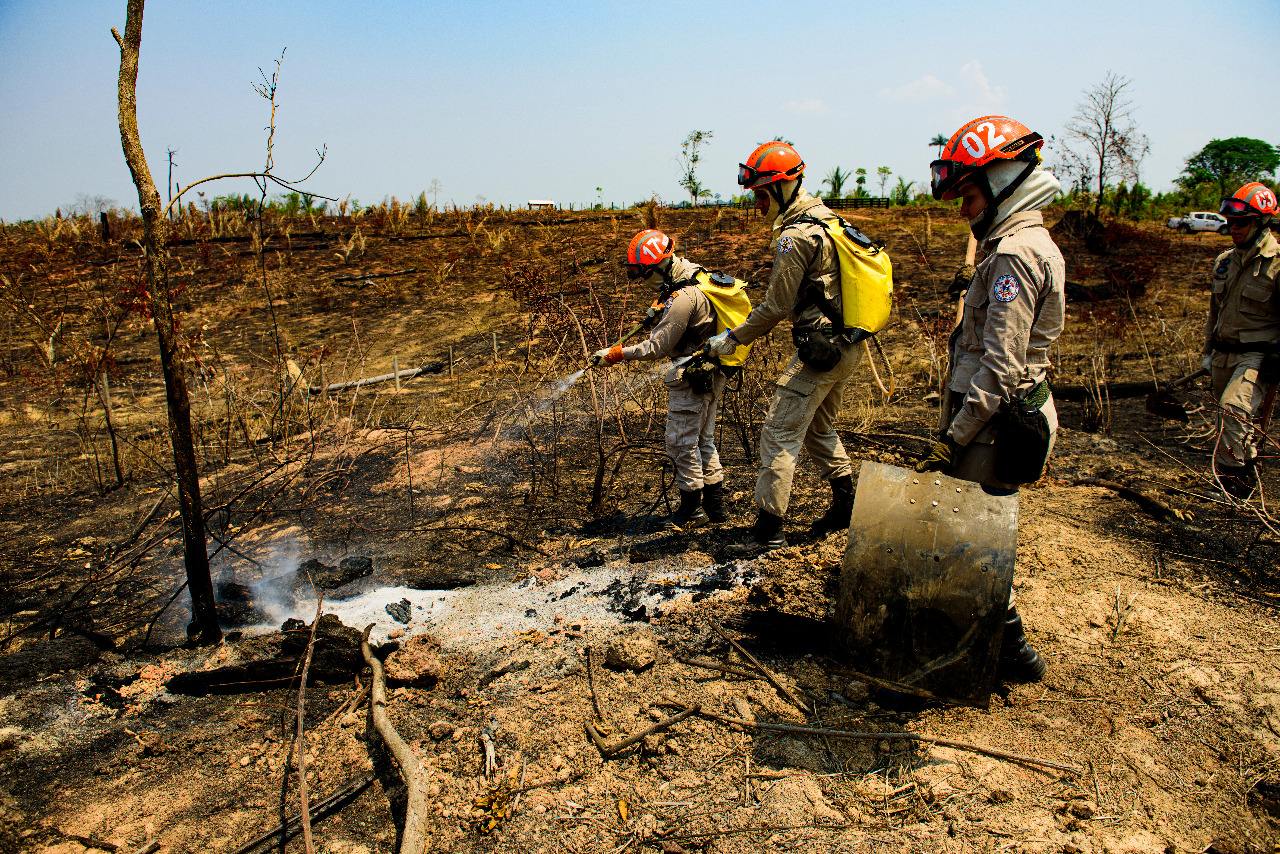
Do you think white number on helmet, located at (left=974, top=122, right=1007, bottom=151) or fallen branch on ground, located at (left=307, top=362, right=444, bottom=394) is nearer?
white number on helmet, located at (left=974, top=122, right=1007, bottom=151)

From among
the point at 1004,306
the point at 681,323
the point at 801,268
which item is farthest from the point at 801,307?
the point at 1004,306

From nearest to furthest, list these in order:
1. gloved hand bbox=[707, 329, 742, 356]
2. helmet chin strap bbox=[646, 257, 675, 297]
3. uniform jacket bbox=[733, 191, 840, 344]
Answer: uniform jacket bbox=[733, 191, 840, 344] < gloved hand bbox=[707, 329, 742, 356] < helmet chin strap bbox=[646, 257, 675, 297]

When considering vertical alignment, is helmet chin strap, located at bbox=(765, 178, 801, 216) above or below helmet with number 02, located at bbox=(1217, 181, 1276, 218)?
above

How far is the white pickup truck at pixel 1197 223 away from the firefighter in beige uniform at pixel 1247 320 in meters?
14.9

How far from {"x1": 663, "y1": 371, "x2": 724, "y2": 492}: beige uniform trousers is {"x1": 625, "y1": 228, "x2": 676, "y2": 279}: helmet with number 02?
0.75 meters

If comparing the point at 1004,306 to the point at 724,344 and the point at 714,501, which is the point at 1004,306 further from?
the point at 714,501

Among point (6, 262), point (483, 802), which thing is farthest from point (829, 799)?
point (6, 262)

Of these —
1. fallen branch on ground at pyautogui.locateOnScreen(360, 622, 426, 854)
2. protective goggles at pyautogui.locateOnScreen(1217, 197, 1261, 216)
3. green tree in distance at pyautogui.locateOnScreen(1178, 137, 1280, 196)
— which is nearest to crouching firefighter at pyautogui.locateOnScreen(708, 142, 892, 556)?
fallen branch on ground at pyautogui.locateOnScreen(360, 622, 426, 854)

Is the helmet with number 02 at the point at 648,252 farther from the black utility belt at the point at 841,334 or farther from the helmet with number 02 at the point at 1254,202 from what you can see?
the helmet with number 02 at the point at 1254,202

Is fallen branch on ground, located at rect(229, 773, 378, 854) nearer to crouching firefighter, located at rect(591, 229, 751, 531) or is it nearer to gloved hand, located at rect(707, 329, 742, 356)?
crouching firefighter, located at rect(591, 229, 751, 531)

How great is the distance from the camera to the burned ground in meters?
2.37

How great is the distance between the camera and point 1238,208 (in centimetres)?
458

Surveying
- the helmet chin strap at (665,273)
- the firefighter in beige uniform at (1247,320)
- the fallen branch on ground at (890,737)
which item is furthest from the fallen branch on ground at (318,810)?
the firefighter in beige uniform at (1247,320)

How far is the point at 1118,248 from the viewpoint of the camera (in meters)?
13.0
